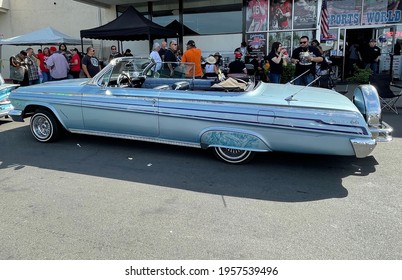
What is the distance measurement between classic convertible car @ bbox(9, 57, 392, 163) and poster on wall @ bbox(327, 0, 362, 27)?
409 inches

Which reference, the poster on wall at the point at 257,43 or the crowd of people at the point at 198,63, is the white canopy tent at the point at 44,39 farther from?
the poster on wall at the point at 257,43

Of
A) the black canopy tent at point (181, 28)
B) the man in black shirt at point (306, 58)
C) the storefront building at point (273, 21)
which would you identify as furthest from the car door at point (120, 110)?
the black canopy tent at point (181, 28)

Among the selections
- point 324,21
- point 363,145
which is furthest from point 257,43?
point 363,145

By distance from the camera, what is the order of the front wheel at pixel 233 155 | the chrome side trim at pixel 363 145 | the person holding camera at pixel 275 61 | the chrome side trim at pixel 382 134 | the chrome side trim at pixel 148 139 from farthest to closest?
the person holding camera at pixel 275 61
the chrome side trim at pixel 148 139
the front wheel at pixel 233 155
the chrome side trim at pixel 382 134
the chrome side trim at pixel 363 145

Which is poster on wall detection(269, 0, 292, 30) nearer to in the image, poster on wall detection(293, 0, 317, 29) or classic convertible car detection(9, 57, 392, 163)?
poster on wall detection(293, 0, 317, 29)

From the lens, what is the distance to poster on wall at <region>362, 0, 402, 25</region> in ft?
42.8

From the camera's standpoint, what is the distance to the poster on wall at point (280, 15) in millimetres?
13383

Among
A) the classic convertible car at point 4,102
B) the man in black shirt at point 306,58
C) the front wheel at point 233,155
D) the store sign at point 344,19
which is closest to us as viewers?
the front wheel at point 233,155

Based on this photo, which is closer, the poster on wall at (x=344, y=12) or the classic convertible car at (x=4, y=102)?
the classic convertible car at (x=4, y=102)

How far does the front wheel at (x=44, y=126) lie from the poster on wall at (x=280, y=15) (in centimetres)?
1063

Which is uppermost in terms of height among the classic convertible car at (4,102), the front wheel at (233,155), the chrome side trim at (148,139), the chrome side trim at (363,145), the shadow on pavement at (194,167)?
the classic convertible car at (4,102)

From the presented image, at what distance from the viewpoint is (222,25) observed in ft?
46.7

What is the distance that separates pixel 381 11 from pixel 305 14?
3.04 metres

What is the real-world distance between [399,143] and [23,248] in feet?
18.7
